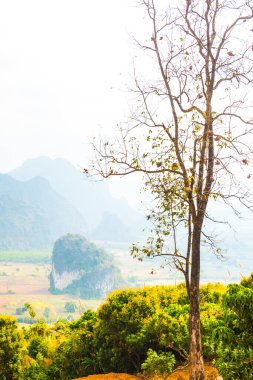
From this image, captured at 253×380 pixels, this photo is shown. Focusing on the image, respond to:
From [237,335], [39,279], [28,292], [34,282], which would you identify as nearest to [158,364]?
[237,335]

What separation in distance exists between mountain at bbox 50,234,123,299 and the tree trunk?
128462 mm

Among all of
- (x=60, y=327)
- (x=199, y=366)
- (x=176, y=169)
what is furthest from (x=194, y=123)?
(x=60, y=327)

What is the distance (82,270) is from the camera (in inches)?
5261

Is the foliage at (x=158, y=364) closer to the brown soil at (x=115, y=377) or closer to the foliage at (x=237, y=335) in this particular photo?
the brown soil at (x=115, y=377)

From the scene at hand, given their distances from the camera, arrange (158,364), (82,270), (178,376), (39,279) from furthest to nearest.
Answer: (39,279) < (82,270) < (178,376) < (158,364)

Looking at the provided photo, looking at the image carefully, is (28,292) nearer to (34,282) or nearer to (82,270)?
(34,282)

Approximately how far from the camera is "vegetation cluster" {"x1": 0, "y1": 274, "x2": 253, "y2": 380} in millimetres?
6664

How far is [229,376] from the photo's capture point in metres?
3.83

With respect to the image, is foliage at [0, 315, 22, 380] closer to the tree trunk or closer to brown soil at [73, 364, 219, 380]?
brown soil at [73, 364, 219, 380]

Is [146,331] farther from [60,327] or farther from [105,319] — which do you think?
[60,327]

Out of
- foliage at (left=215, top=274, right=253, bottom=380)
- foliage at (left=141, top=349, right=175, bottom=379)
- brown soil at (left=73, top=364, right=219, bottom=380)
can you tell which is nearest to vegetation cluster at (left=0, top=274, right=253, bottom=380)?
foliage at (left=141, top=349, right=175, bottom=379)

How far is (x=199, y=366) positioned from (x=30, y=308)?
20.9ft

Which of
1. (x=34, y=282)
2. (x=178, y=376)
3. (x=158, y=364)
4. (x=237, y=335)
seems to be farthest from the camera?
(x=34, y=282)

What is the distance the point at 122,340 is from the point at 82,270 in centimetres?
12906
